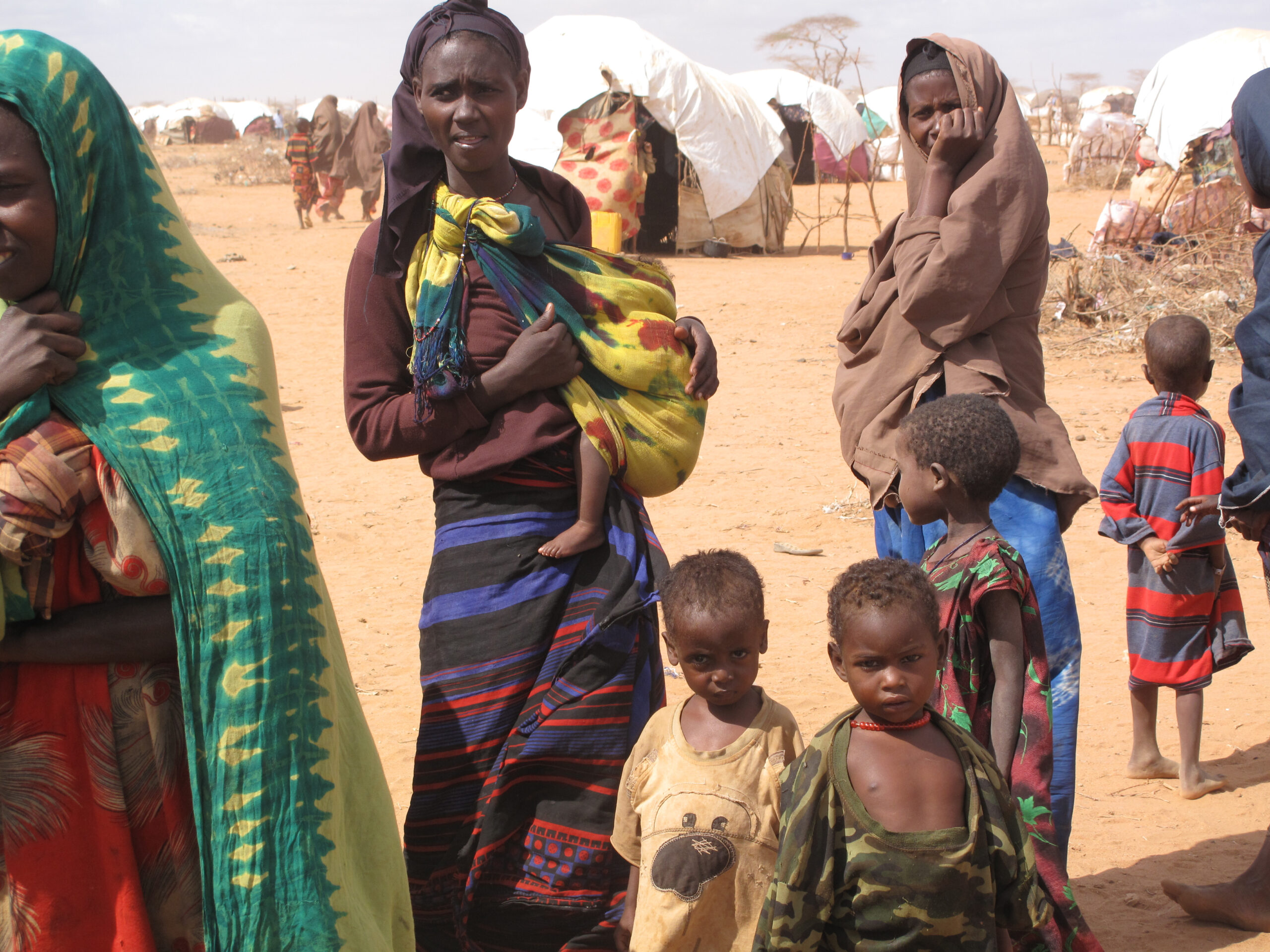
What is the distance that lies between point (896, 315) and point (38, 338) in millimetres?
1957

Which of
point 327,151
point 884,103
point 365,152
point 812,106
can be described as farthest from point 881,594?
point 884,103

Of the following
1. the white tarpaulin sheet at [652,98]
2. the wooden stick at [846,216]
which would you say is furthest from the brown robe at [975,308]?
the wooden stick at [846,216]

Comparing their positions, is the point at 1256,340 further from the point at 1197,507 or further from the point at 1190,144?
the point at 1190,144

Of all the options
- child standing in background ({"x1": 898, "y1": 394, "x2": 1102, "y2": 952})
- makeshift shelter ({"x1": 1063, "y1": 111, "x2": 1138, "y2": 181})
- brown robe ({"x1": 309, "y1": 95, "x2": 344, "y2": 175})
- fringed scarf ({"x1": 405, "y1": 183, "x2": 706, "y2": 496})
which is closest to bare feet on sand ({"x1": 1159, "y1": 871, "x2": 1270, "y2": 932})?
child standing in background ({"x1": 898, "y1": 394, "x2": 1102, "y2": 952})

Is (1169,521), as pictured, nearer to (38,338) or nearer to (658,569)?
(658,569)

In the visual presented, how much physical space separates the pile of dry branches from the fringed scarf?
28.1 feet

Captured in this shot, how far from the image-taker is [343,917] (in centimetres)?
185

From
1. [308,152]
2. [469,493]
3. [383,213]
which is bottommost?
[469,493]

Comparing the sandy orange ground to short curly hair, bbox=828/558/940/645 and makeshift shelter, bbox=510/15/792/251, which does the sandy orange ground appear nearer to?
short curly hair, bbox=828/558/940/645

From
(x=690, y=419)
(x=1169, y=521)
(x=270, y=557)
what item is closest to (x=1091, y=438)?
(x=1169, y=521)

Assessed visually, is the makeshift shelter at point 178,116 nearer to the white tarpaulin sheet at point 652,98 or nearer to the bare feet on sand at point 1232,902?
the white tarpaulin sheet at point 652,98

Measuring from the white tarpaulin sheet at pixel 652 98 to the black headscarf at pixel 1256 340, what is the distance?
1327 centimetres

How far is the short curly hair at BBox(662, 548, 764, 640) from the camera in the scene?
2156 mm

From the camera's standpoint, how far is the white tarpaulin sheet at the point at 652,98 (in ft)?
50.6
